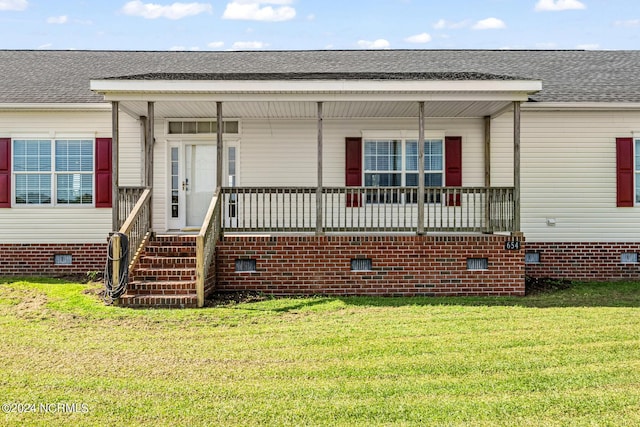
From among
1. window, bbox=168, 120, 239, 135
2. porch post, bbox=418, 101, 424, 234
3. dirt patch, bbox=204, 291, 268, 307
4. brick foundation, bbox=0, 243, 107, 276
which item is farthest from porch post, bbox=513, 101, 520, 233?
brick foundation, bbox=0, 243, 107, 276

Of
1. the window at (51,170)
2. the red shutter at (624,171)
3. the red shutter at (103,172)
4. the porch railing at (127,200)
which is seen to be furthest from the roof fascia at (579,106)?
the window at (51,170)

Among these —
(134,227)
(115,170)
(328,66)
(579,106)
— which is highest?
(328,66)

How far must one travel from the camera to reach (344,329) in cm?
703

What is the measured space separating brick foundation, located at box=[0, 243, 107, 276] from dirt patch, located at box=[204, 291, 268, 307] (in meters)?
3.56

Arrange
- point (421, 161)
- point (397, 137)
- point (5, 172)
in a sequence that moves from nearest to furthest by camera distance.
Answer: point (421, 161) → point (5, 172) → point (397, 137)

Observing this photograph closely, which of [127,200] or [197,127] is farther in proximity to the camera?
[197,127]

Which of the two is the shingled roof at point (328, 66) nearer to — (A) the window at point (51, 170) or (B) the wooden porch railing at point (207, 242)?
(A) the window at point (51, 170)

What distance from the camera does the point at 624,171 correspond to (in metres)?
11.4

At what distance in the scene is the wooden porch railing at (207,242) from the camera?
331 inches

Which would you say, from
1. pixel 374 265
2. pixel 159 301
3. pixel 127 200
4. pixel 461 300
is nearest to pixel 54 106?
pixel 127 200

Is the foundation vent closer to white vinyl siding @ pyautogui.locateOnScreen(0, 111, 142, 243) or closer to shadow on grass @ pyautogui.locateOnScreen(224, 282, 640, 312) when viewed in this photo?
shadow on grass @ pyautogui.locateOnScreen(224, 282, 640, 312)

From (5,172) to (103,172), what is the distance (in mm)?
2029

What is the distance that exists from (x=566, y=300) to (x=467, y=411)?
18.4 ft

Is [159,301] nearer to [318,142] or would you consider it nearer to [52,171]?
[318,142]
